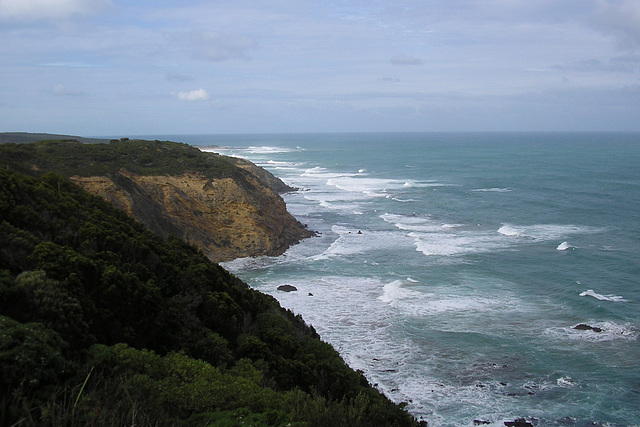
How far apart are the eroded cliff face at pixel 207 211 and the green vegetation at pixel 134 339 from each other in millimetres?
15114

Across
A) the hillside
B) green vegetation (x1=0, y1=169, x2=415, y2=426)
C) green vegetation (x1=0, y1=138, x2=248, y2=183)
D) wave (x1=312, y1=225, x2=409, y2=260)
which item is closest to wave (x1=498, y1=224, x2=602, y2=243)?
wave (x1=312, y1=225, x2=409, y2=260)

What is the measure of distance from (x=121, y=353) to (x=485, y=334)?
1695cm

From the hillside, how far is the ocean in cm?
233

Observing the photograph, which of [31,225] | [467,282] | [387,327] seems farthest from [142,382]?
[467,282]

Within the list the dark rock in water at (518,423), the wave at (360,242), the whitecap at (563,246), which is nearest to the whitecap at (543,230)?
the whitecap at (563,246)

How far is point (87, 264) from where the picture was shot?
39.8 feet

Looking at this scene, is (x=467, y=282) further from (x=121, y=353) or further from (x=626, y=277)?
(x=121, y=353)

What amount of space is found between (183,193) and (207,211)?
2039 millimetres

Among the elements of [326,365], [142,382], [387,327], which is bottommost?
[387,327]

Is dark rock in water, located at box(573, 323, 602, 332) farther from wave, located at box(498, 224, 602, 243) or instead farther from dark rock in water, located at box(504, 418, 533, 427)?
wave, located at box(498, 224, 602, 243)

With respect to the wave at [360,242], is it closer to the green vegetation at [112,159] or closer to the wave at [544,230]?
the green vegetation at [112,159]

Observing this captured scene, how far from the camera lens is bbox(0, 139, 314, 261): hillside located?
33344 millimetres

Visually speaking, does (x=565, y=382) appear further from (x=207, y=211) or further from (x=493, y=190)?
(x=493, y=190)

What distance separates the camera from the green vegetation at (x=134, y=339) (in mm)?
7785
